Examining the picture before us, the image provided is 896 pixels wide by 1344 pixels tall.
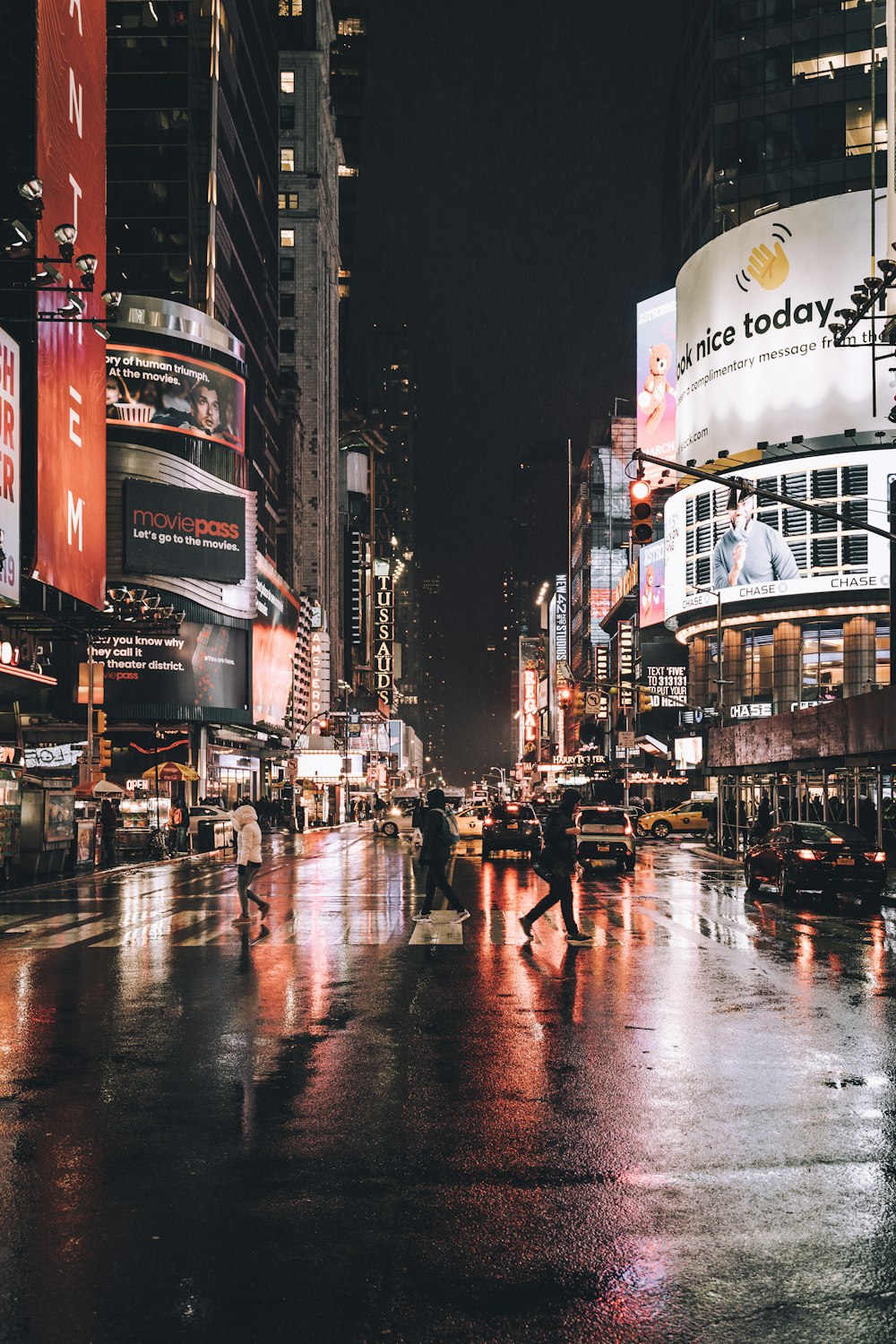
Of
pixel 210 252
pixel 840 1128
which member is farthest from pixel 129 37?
pixel 840 1128

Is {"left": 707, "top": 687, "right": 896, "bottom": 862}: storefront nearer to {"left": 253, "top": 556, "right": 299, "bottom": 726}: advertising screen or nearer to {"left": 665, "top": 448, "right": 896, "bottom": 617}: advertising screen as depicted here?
{"left": 665, "top": 448, "right": 896, "bottom": 617}: advertising screen

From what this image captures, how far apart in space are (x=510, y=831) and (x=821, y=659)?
37.3 meters

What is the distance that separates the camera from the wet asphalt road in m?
4.75

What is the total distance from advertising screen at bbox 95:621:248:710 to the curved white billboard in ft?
102

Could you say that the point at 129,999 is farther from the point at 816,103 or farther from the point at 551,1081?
the point at 816,103

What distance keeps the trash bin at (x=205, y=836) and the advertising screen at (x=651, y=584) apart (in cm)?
4192

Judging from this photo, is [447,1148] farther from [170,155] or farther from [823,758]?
[170,155]

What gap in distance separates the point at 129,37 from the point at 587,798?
193 feet

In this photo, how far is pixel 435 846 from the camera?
17.7 metres

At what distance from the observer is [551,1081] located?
28.2ft

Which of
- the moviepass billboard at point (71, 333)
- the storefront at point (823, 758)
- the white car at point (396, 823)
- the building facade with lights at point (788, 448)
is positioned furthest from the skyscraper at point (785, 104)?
the moviepass billboard at point (71, 333)

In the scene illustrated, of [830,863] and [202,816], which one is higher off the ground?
[830,863]

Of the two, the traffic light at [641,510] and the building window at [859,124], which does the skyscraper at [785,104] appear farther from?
the traffic light at [641,510]

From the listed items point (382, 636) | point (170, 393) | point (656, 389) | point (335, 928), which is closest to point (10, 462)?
point (335, 928)
